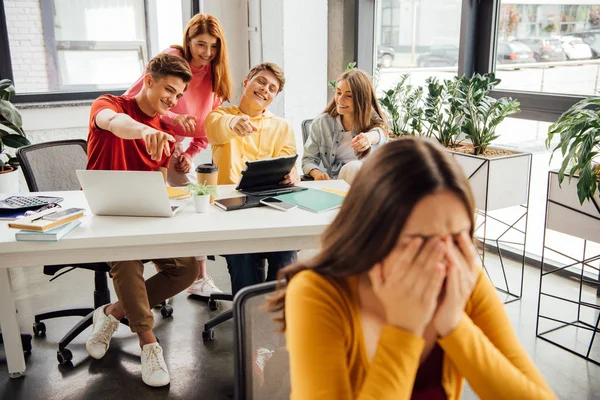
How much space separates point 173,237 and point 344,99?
132 cm

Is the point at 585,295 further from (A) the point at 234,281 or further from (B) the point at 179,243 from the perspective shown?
(B) the point at 179,243

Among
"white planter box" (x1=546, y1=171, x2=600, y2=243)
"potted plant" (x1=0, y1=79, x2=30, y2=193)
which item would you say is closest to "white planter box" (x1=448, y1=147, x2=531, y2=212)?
"white planter box" (x1=546, y1=171, x2=600, y2=243)

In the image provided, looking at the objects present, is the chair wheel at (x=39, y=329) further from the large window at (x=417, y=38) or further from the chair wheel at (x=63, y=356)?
the large window at (x=417, y=38)

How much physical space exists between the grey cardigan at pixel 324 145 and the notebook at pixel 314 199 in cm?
62

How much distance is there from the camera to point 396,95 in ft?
11.0

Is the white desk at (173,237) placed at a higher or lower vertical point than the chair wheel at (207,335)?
higher

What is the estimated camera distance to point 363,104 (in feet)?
9.53

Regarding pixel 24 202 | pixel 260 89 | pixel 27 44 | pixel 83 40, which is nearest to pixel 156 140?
pixel 24 202

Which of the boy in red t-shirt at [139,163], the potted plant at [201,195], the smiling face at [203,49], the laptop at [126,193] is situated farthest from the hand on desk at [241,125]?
the smiling face at [203,49]

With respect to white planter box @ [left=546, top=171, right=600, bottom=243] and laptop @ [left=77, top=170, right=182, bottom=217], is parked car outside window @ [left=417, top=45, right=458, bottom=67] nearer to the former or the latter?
white planter box @ [left=546, top=171, right=600, bottom=243]

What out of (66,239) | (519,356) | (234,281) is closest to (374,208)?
(519,356)

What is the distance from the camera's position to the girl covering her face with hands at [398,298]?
2.95 feet

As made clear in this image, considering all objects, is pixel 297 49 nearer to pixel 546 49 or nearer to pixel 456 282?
pixel 546 49

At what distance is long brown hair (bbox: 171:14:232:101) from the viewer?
2818mm
